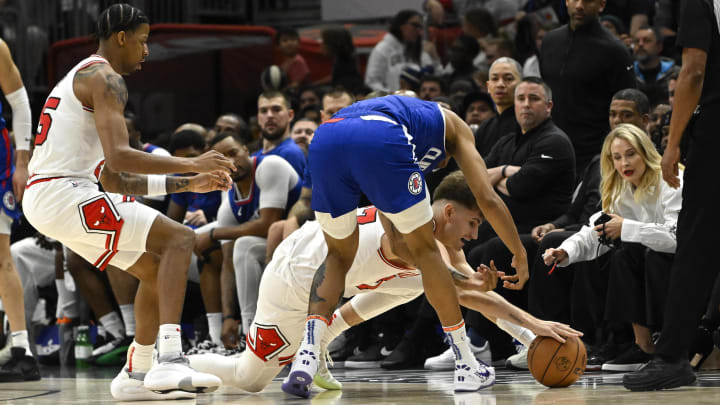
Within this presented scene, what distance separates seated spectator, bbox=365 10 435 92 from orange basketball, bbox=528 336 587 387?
6632 mm

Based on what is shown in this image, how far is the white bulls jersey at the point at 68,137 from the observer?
4590 mm

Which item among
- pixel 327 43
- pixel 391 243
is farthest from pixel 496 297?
pixel 327 43

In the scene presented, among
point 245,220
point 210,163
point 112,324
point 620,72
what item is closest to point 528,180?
point 620,72

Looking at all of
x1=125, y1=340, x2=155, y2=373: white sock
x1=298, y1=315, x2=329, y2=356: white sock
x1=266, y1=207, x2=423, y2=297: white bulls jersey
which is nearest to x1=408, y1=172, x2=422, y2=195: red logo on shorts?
x1=266, y1=207, x2=423, y2=297: white bulls jersey

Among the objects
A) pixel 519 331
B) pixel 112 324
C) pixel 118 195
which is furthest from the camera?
pixel 112 324

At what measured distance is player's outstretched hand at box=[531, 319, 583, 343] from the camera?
4.62 meters

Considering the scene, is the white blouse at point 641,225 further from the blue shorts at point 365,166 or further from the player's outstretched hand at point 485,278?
the blue shorts at point 365,166

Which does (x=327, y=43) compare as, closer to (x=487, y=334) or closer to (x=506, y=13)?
(x=506, y=13)

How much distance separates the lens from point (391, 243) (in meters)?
4.78

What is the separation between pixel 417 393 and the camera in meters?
4.57

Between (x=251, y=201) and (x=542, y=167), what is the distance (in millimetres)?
2420

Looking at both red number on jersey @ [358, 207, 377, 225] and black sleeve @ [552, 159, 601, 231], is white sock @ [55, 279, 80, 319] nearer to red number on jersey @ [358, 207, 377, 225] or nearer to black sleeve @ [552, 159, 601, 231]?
red number on jersey @ [358, 207, 377, 225]

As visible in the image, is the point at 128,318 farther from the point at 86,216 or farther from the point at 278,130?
the point at 86,216

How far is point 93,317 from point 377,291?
4411 millimetres
